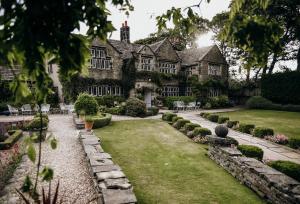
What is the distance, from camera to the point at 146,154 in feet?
36.7

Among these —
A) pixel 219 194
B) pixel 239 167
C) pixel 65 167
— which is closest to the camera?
pixel 219 194

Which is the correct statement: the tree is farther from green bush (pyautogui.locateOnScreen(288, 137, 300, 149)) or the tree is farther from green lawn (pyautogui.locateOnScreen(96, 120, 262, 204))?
green bush (pyautogui.locateOnScreen(288, 137, 300, 149))

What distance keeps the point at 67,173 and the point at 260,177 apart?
244 inches

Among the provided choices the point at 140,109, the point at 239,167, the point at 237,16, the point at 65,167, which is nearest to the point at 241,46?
the point at 237,16

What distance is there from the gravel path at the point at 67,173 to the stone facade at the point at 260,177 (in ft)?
15.4

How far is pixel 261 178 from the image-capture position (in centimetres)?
719

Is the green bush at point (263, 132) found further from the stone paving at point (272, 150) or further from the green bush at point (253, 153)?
the green bush at point (253, 153)

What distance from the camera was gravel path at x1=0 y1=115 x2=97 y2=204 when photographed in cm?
673

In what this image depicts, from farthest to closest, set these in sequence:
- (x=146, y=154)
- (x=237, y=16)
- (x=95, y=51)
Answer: (x=95, y=51), (x=146, y=154), (x=237, y=16)

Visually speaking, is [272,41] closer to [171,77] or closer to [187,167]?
[187,167]

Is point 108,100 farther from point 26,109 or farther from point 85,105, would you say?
point 85,105

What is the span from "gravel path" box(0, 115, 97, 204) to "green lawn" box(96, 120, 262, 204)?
54.7 inches

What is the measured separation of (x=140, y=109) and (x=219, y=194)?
16183 mm

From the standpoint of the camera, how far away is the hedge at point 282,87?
2986 centimetres
